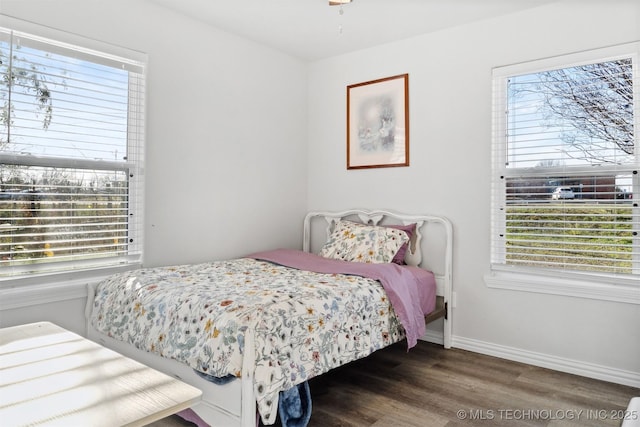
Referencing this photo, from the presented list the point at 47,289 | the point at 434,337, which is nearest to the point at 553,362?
the point at 434,337

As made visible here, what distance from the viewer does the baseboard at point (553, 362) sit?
2729mm

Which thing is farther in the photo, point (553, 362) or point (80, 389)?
point (553, 362)

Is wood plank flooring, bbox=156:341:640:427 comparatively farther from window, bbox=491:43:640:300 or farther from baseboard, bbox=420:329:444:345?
window, bbox=491:43:640:300

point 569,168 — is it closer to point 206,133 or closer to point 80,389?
point 206,133

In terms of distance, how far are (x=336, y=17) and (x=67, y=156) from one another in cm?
214

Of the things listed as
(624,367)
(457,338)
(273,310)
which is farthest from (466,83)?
(273,310)

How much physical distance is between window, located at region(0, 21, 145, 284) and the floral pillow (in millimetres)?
1528

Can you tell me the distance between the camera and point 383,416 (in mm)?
2293

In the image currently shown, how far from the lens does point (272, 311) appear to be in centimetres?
197

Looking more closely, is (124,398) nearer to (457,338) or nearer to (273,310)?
(273,310)

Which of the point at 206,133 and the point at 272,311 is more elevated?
the point at 206,133

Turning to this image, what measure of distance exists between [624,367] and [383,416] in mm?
1664

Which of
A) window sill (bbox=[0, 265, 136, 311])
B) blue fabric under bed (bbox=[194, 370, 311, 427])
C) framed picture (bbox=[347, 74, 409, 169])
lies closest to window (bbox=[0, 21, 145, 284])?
window sill (bbox=[0, 265, 136, 311])

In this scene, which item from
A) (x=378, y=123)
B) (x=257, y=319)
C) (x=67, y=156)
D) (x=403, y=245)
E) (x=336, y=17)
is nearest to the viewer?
(x=257, y=319)
